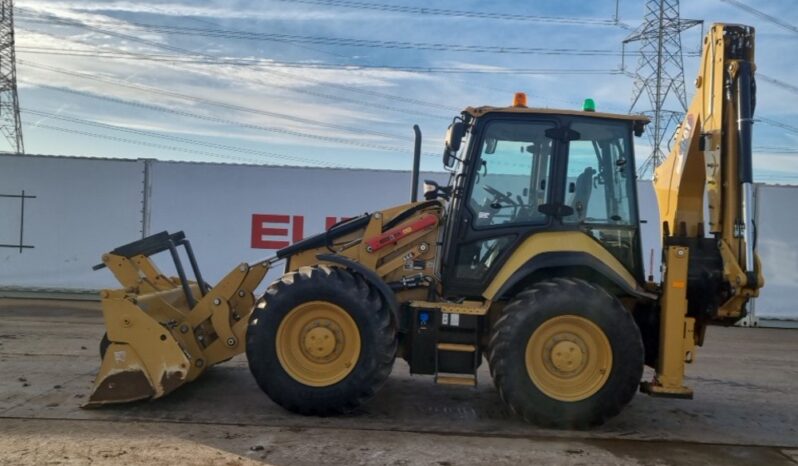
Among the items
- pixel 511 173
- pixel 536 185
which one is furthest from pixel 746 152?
pixel 511 173

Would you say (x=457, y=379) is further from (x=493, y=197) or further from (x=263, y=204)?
(x=263, y=204)

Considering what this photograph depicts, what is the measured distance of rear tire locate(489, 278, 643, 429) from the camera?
4.99 m

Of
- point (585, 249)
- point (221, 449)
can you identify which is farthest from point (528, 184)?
point (221, 449)

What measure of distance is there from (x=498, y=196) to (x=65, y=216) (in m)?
10.4

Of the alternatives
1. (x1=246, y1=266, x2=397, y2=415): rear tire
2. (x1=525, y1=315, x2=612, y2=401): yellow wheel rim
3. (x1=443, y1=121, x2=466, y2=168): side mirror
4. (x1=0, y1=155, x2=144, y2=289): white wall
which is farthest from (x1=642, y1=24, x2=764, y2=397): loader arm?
(x1=0, y1=155, x2=144, y2=289): white wall

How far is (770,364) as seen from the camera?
8438mm

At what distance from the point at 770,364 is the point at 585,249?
4828 millimetres

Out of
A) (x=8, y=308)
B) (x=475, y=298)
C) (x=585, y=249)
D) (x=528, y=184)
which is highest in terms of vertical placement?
(x=528, y=184)

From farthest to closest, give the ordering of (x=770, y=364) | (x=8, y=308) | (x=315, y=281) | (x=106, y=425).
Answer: (x=8, y=308)
(x=770, y=364)
(x=315, y=281)
(x=106, y=425)

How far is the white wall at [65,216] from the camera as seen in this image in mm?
12727

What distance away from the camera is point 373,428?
5000 millimetres

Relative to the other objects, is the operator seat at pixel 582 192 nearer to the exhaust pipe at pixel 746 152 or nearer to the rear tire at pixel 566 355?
the rear tire at pixel 566 355

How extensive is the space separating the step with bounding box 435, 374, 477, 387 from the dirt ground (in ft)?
1.08

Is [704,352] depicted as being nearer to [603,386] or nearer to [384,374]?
[603,386]
